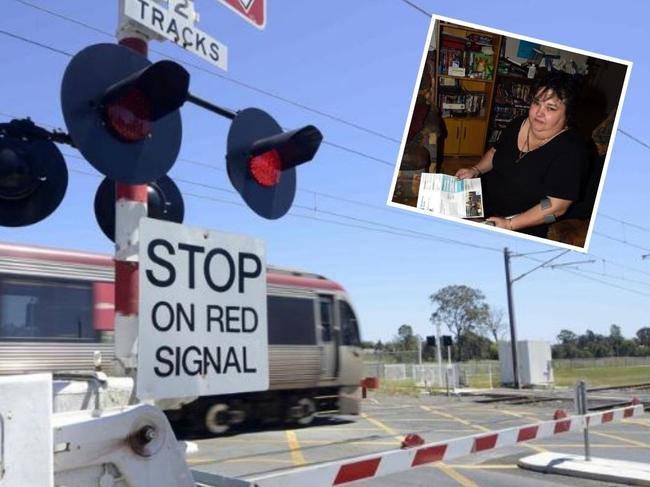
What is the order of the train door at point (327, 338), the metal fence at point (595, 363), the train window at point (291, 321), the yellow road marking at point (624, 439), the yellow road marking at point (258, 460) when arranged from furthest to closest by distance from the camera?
the metal fence at point (595, 363) < the train door at point (327, 338) < the train window at point (291, 321) < the yellow road marking at point (624, 439) < the yellow road marking at point (258, 460)

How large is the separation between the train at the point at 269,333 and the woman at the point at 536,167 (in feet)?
15.9

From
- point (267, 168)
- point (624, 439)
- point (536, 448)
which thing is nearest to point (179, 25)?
point (267, 168)

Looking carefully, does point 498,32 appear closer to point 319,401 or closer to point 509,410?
point 319,401

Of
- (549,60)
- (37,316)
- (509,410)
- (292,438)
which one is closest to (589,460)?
(549,60)

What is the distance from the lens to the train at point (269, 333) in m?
11.1

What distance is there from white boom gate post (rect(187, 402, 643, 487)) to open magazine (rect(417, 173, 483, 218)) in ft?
6.96

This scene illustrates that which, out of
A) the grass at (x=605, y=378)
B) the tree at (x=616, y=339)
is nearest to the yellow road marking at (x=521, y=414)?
the grass at (x=605, y=378)

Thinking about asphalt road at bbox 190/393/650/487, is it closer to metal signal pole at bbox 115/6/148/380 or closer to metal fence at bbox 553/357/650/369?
metal signal pole at bbox 115/6/148/380

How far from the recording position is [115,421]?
101 inches

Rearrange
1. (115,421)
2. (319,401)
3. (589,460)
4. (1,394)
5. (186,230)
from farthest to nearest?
(319,401)
(589,460)
(186,230)
(115,421)
(1,394)

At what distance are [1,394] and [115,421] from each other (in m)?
0.53

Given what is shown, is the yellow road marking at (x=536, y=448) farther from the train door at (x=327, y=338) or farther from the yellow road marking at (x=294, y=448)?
the train door at (x=327, y=338)

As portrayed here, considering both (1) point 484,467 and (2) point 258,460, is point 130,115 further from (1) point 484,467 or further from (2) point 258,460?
(2) point 258,460

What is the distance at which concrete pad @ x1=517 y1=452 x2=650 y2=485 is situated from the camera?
7.19 m
